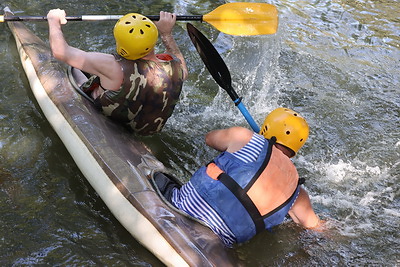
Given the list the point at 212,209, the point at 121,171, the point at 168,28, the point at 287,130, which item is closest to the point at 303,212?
the point at 287,130

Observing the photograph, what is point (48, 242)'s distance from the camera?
9.46 feet

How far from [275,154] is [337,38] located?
4472mm

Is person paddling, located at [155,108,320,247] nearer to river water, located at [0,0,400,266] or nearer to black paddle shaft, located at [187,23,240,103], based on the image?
river water, located at [0,0,400,266]

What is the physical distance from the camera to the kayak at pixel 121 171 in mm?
2621

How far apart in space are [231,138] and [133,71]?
0.87 meters

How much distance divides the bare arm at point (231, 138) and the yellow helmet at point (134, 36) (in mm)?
748

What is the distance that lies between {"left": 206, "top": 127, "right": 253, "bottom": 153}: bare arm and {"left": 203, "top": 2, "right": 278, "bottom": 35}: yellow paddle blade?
1559mm

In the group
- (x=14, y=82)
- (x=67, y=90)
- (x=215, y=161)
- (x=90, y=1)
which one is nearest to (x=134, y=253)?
(x=215, y=161)

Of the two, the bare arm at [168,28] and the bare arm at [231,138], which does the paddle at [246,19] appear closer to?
the bare arm at [168,28]

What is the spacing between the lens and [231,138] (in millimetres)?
2873

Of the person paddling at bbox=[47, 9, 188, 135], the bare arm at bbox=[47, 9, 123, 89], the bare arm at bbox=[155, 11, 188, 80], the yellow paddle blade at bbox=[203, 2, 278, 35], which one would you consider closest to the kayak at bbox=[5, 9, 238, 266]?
the person paddling at bbox=[47, 9, 188, 135]

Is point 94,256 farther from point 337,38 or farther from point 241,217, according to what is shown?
point 337,38

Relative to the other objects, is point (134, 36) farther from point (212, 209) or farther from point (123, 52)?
point (212, 209)

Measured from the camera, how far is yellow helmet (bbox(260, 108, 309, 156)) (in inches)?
115
